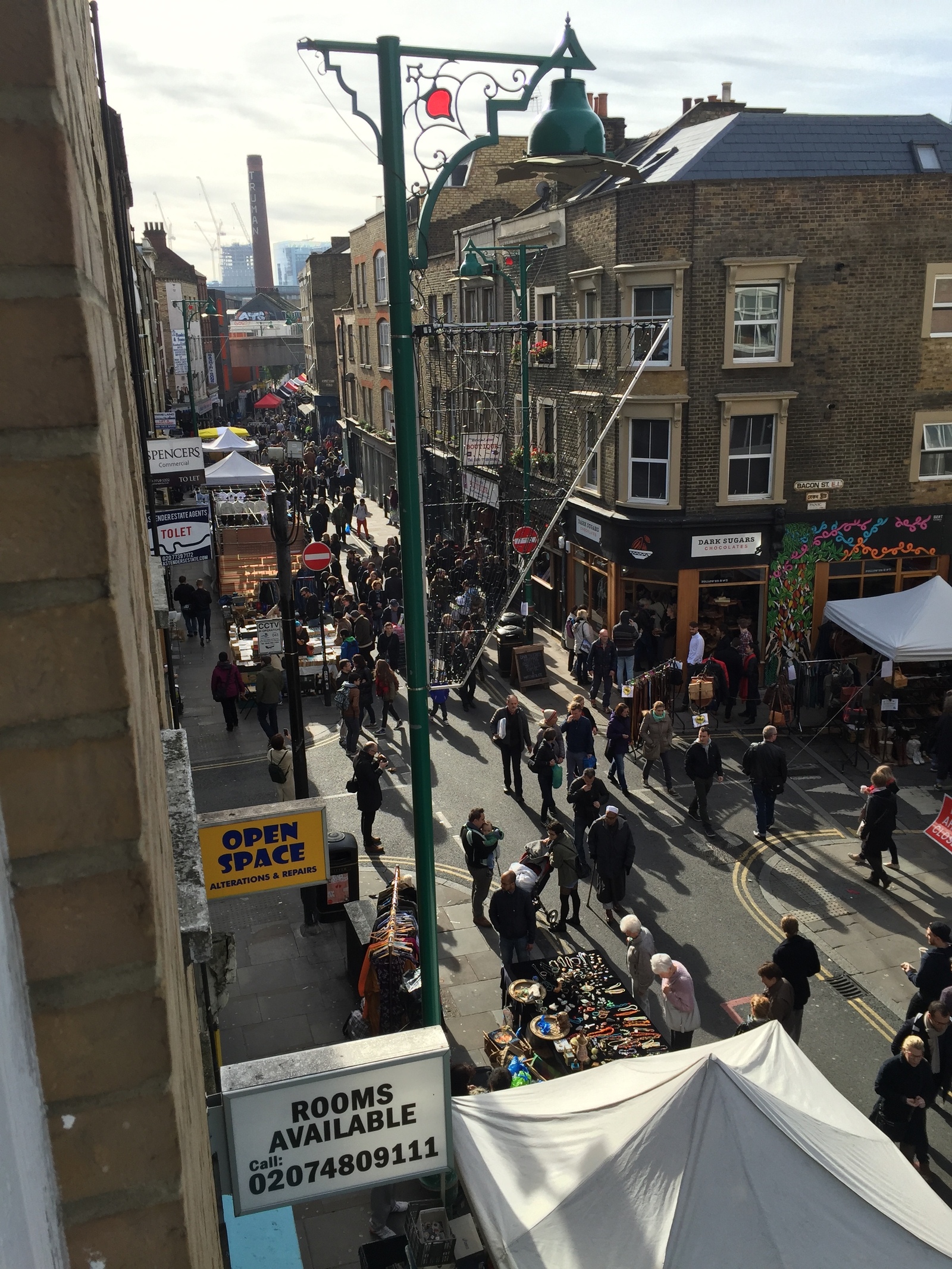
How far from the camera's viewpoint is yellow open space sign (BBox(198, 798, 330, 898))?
8008mm

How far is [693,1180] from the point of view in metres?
5.86

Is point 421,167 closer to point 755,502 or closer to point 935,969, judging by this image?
point 935,969

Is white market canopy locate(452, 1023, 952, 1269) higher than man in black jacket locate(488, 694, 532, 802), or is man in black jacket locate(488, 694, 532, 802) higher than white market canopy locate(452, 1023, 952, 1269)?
white market canopy locate(452, 1023, 952, 1269)

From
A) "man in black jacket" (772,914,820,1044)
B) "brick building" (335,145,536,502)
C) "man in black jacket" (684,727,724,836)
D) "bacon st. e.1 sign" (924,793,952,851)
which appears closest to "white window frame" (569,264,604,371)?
"brick building" (335,145,536,502)

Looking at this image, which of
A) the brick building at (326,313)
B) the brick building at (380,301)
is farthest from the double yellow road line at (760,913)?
the brick building at (326,313)

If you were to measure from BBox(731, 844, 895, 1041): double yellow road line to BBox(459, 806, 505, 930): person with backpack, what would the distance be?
3.13 m

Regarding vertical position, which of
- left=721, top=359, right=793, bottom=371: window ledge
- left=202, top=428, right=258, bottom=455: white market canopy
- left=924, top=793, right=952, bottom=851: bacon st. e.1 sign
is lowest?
left=924, top=793, right=952, bottom=851: bacon st. e.1 sign

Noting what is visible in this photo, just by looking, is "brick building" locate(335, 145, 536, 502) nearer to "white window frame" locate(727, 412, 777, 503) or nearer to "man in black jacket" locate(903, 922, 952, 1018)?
"white window frame" locate(727, 412, 777, 503)

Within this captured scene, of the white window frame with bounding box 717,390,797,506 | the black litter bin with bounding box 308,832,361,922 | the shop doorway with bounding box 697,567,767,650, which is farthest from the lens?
the shop doorway with bounding box 697,567,767,650

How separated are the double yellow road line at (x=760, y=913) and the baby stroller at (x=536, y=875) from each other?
234cm

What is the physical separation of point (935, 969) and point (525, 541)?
12456 millimetres

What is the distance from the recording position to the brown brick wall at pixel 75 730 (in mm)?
1230

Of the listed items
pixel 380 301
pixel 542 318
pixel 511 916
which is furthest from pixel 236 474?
pixel 511 916

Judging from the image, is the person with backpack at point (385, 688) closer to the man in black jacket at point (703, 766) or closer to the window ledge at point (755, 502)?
the man in black jacket at point (703, 766)
